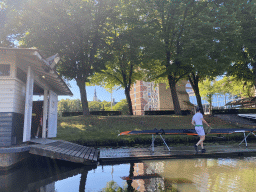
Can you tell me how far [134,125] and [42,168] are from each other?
596 inches

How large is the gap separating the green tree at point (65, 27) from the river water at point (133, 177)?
647 inches

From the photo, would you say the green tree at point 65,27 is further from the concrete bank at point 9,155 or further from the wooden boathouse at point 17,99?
the concrete bank at point 9,155

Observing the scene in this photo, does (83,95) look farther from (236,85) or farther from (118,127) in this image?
(236,85)

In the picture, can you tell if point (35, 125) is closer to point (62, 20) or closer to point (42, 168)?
point (42, 168)

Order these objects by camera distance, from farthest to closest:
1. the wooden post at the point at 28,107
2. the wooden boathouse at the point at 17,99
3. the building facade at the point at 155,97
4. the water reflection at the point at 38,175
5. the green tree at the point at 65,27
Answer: the building facade at the point at 155,97, the green tree at the point at 65,27, the wooden post at the point at 28,107, the wooden boathouse at the point at 17,99, the water reflection at the point at 38,175

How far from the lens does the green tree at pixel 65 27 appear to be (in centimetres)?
2169

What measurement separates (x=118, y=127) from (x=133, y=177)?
15.5 metres

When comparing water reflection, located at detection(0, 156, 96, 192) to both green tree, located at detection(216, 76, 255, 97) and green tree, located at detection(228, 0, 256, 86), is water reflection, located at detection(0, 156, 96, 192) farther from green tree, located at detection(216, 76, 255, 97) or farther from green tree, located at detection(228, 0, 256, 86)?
green tree, located at detection(216, 76, 255, 97)

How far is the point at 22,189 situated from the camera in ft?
18.4

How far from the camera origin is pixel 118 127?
21.8 m

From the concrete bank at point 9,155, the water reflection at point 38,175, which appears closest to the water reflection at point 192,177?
the water reflection at point 38,175

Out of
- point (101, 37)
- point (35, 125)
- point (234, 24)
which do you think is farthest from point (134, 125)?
point (234, 24)

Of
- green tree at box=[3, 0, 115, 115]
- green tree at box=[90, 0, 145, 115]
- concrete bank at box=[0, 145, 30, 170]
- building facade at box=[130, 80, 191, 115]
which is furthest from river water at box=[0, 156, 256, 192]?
building facade at box=[130, 80, 191, 115]

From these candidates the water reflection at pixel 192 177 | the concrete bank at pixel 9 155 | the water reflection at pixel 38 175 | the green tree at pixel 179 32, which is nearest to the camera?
the water reflection at pixel 192 177
